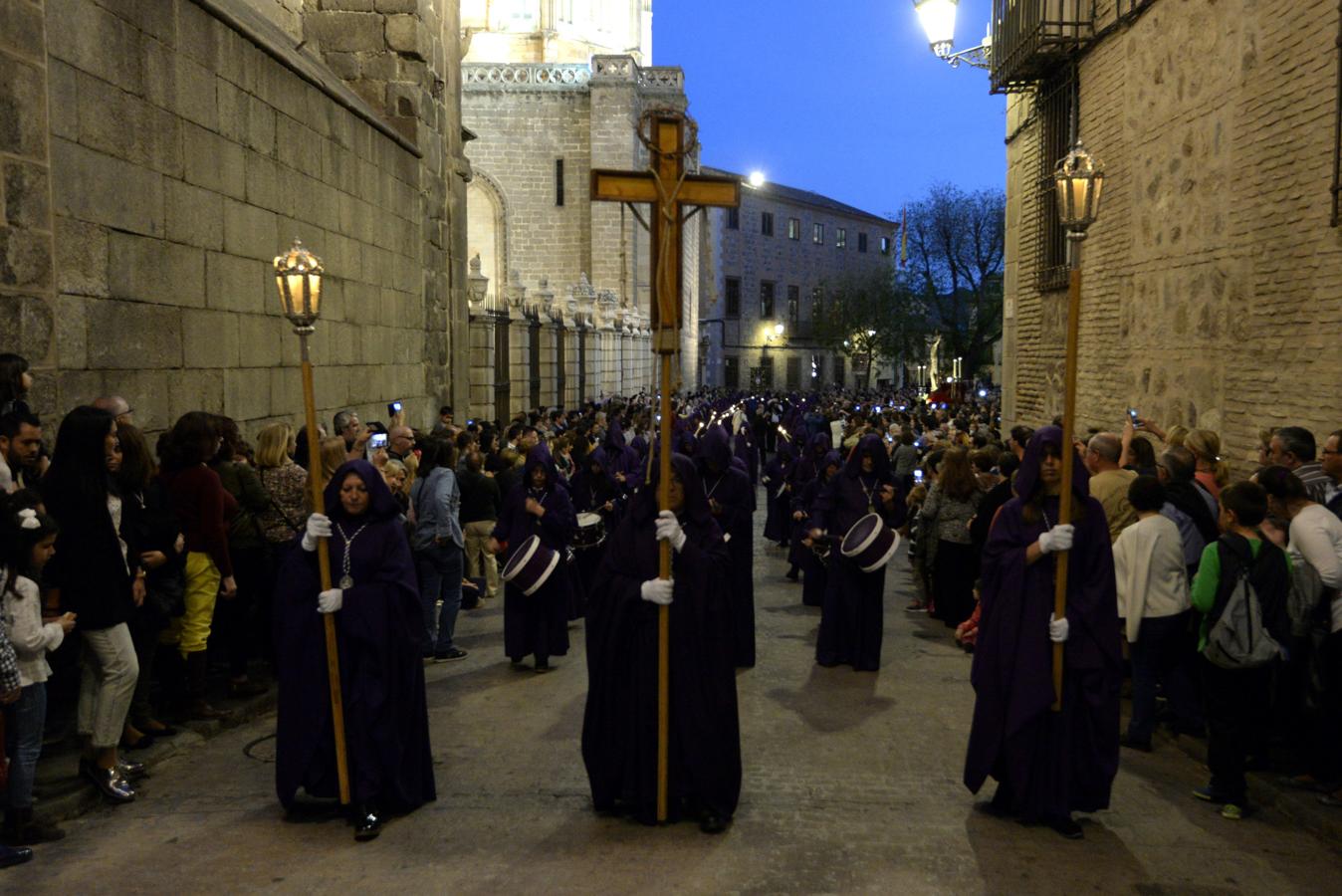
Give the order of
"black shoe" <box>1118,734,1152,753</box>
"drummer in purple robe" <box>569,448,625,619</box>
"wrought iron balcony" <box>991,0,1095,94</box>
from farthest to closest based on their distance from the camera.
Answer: "wrought iron balcony" <box>991,0,1095,94</box> < "drummer in purple robe" <box>569,448,625,619</box> < "black shoe" <box>1118,734,1152,753</box>

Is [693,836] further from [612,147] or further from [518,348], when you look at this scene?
[612,147]

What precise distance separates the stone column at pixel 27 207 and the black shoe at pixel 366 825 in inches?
135

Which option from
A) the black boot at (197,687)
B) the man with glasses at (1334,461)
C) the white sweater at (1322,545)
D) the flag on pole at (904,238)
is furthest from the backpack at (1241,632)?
the flag on pole at (904,238)

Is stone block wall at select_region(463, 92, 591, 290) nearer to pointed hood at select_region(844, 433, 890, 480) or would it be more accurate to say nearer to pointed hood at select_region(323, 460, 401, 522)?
pointed hood at select_region(844, 433, 890, 480)

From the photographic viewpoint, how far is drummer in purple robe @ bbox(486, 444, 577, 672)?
9266 millimetres

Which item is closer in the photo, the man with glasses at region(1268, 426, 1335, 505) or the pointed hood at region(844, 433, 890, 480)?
the man with glasses at region(1268, 426, 1335, 505)

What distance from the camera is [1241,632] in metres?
5.98

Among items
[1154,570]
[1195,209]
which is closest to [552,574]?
[1154,570]

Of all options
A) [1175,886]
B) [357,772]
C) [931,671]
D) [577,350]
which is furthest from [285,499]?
[577,350]

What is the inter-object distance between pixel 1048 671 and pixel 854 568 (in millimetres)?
3737

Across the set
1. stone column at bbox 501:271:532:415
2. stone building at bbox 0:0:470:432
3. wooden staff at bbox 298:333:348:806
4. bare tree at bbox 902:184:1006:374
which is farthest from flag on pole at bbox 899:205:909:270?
wooden staff at bbox 298:333:348:806

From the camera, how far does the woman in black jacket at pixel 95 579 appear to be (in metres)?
5.83

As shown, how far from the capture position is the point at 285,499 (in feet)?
26.5

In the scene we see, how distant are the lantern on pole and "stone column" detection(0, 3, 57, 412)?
6.06 feet
